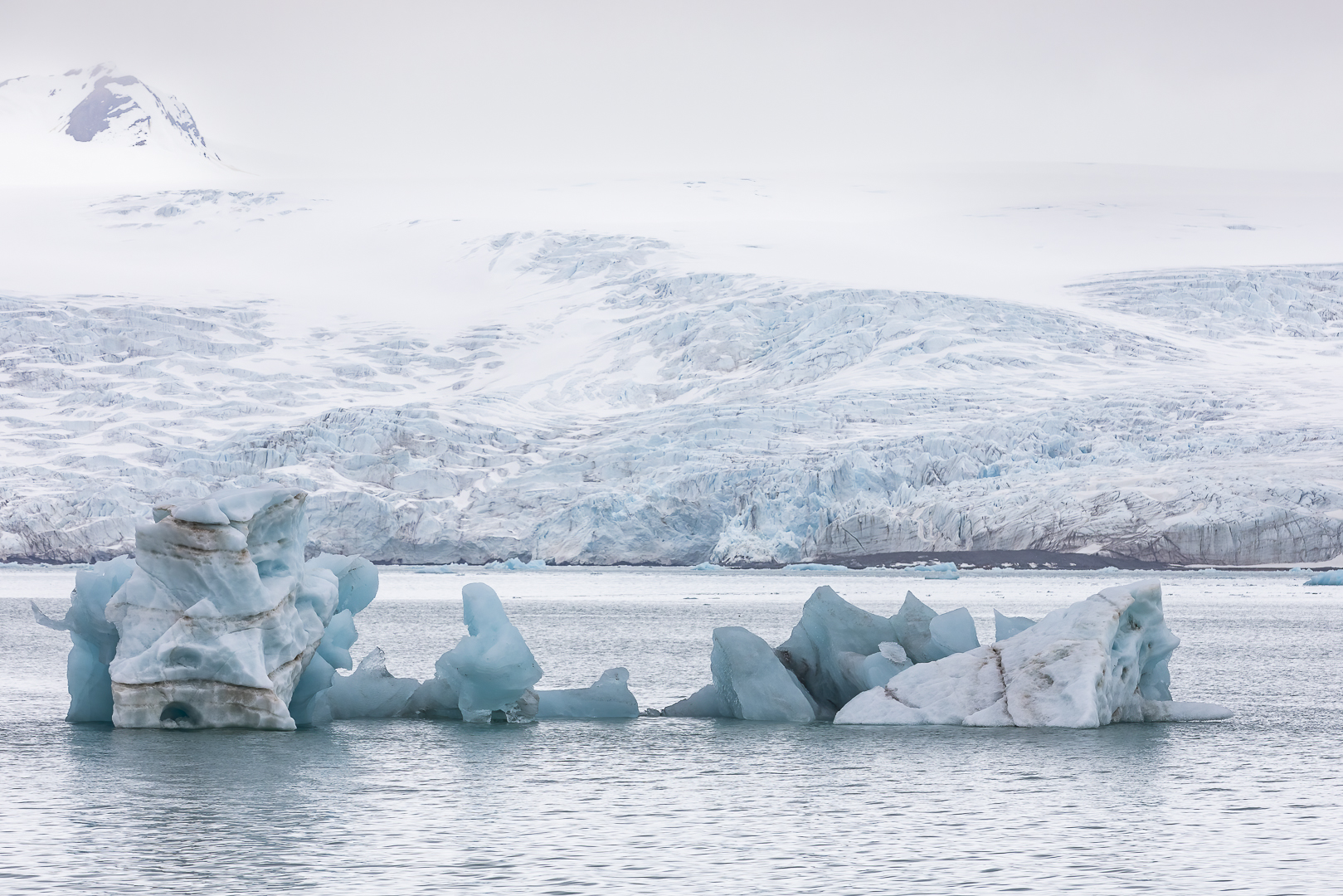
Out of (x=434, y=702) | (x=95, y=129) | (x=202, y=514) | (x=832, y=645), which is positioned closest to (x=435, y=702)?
(x=434, y=702)

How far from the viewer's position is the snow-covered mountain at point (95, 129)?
165 m

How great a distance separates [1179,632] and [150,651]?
76.7 feet

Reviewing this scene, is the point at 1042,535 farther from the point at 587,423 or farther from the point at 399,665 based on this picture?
the point at 399,665

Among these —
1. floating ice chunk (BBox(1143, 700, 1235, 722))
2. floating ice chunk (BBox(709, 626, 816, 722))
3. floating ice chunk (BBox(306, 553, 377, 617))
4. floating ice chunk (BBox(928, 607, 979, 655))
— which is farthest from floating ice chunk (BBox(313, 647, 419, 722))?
floating ice chunk (BBox(1143, 700, 1235, 722))

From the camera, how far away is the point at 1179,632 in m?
30.1

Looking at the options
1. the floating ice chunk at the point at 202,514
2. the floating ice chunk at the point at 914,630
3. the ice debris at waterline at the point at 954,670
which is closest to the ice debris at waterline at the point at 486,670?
the ice debris at waterline at the point at 954,670

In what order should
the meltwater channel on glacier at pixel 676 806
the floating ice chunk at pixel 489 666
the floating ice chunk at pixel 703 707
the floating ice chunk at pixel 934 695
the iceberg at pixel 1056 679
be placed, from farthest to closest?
the floating ice chunk at pixel 703 707 → the floating ice chunk at pixel 489 666 → the floating ice chunk at pixel 934 695 → the iceberg at pixel 1056 679 → the meltwater channel on glacier at pixel 676 806

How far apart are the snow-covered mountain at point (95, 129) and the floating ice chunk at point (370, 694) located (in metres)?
159

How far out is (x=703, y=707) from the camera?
15.3 m

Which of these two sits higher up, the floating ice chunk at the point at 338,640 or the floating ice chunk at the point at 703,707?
the floating ice chunk at the point at 338,640

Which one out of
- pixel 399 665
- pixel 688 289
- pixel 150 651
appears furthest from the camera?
pixel 688 289

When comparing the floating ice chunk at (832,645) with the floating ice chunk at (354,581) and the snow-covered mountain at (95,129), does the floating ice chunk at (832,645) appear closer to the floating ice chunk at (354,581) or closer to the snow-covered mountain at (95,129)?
the floating ice chunk at (354,581)

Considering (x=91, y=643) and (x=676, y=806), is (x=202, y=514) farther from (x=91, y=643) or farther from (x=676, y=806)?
(x=676, y=806)

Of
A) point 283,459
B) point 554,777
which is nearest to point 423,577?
point 283,459
